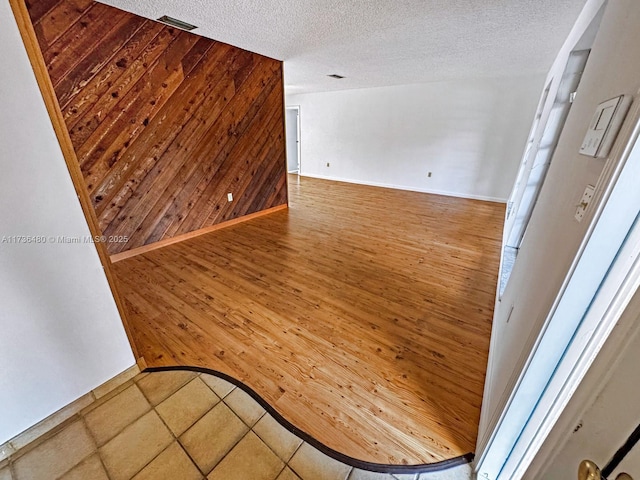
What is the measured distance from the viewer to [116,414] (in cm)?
132

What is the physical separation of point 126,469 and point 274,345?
2.85 ft

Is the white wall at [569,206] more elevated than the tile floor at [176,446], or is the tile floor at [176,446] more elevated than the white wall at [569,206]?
the white wall at [569,206]

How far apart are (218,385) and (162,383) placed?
316 mm

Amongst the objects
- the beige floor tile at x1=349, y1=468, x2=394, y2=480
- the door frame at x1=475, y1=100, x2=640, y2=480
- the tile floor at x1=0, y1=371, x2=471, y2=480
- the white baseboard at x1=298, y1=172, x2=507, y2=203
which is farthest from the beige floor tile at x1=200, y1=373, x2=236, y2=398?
the white baseboard at x1=298, y1=172, x2=507, y2=203

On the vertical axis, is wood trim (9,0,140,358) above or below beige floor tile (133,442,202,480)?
above

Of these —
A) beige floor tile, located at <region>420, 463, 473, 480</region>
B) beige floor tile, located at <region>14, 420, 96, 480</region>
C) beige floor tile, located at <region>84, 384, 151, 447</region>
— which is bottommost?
beige floor tile, located at <region>14, 420, 96, 480</region>

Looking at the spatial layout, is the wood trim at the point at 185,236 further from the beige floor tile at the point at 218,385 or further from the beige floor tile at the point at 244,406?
the beige floor tile at the point at 244,406

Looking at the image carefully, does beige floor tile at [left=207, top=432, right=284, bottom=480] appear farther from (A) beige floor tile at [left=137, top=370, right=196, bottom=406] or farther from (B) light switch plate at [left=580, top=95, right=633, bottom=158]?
(B) light switch plate at [left=580, top=95, right=633, bottom=158]

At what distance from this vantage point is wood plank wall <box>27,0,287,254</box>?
7.47 feet

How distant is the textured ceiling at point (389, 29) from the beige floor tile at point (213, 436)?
2.87 metres

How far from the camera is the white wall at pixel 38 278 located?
3.22 ft

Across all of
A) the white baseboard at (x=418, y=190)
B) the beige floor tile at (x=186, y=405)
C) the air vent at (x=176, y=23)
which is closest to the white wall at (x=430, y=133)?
the white baseboard at (x=418, y=190)

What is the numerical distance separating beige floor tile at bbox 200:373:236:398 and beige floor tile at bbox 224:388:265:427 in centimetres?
3

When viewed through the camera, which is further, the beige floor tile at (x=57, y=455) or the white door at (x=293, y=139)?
the white door at (x=293, y=139)
